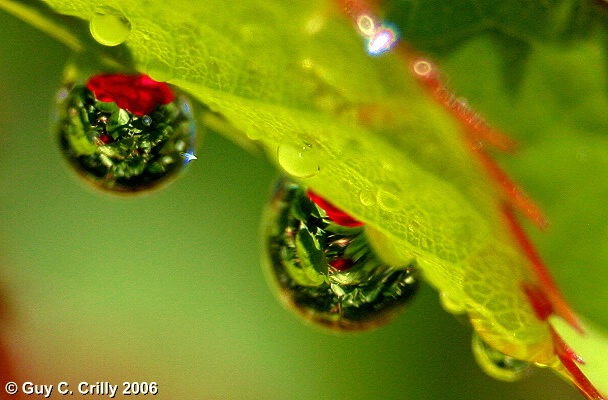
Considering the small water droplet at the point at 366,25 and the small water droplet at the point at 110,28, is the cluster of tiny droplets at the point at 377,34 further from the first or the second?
the small water droplet at the point at 110,28

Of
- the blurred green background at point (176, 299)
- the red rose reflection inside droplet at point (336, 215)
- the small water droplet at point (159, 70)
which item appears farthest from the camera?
the blurred green background at point (176, 299)

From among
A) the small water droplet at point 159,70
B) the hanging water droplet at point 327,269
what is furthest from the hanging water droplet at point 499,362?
the small water droplet at point 159,70

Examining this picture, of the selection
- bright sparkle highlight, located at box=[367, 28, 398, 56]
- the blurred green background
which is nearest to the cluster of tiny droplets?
bright sparkle highlight, located at box=[367, 28, 398, 56]

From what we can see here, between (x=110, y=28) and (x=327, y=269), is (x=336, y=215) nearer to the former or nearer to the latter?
(x=327, y=269)

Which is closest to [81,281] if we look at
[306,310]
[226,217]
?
[226,217]

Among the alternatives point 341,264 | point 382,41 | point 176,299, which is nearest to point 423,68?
point 382,41
